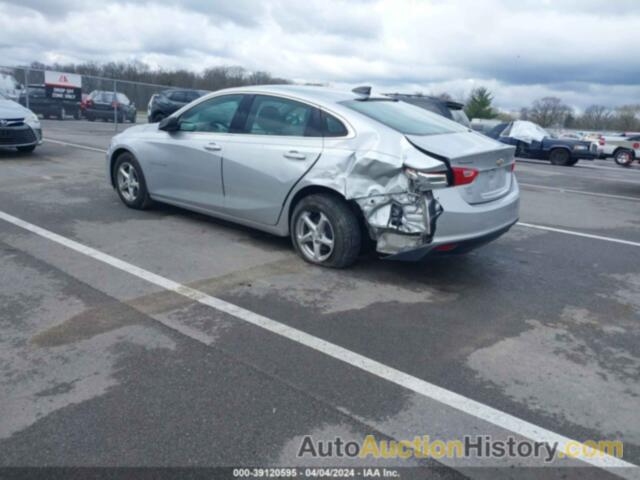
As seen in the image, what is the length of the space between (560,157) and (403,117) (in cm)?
1604

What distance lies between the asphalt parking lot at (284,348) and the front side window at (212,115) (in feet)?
3.89

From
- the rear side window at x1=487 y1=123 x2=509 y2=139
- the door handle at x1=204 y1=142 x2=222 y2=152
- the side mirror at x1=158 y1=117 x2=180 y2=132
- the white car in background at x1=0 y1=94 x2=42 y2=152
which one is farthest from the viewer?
the rear side window at x1=487 y1=123 x2=509 y2=139

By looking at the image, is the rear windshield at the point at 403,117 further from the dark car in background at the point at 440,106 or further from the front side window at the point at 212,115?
the dark car in background at the point at 440,106

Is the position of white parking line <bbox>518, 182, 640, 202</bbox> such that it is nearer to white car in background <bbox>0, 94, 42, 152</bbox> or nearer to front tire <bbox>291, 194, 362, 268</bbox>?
front tire <bbox>291, 194, 362, 268</bbox>

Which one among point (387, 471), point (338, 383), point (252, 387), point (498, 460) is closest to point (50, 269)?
point (252, 387)

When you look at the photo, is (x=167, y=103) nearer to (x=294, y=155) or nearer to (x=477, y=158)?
(x=294, y=155)

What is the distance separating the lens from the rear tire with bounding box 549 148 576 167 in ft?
63.7

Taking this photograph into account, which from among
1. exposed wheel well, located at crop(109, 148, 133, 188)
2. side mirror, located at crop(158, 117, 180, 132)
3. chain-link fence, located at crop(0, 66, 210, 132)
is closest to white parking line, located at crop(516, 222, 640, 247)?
side mirror, located at crop(158, 117, 180, 132)

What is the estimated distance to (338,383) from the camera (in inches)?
131

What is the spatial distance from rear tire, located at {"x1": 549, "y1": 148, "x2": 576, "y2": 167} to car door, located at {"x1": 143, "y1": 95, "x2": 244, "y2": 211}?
16268 millimetres

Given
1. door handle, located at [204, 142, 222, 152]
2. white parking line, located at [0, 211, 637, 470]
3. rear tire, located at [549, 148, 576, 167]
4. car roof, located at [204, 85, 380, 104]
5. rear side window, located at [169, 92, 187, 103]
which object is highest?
rear side window, located at [169, 92, 187, 103]

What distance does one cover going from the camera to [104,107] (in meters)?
26.5

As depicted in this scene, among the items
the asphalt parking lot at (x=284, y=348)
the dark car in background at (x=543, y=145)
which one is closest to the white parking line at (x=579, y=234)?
the asphalt parking lot at (x=284, y=348)

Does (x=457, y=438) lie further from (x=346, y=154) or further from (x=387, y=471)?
(x=346, y=154)
